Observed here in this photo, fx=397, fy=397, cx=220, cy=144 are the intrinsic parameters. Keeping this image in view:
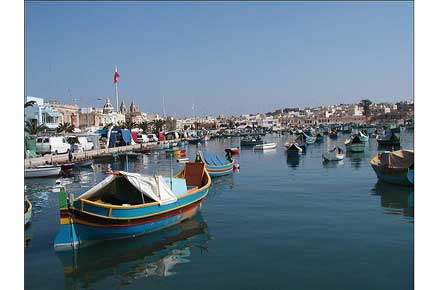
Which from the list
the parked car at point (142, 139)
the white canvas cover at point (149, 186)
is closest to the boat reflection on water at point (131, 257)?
the white canvas cover at point (149, 186)

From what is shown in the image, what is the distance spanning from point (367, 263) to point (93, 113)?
99.7m

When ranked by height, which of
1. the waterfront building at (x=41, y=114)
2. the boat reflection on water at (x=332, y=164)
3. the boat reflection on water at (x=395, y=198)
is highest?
the waterfront building at (x=41, y=114)

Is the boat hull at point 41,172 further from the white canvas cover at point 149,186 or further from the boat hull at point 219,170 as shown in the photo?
the white canvas cover at point 149,186

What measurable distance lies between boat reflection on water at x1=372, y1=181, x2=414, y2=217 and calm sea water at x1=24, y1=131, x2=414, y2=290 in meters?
0.09

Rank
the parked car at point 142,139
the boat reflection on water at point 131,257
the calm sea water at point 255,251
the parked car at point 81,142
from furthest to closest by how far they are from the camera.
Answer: the parked car at point 142,139 < the parked car at point 81,142 < the boat reflection on water at point 131,257 < the calm sea water at point 255,251

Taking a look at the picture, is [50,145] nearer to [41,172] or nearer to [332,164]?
[41,172]

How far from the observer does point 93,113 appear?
103 m

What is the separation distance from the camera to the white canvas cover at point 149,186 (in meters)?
15.0

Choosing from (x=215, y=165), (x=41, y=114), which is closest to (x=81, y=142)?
(x=41, y=114)

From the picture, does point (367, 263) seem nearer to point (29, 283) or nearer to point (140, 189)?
point (140, 189)

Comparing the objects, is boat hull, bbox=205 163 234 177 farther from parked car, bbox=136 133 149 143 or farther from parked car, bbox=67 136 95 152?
parked car, bbox=136 133 149 143

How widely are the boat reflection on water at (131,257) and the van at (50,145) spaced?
4043 cm

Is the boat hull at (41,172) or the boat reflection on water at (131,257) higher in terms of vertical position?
the boat hull at (41,172)

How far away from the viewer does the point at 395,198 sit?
21.9 m
